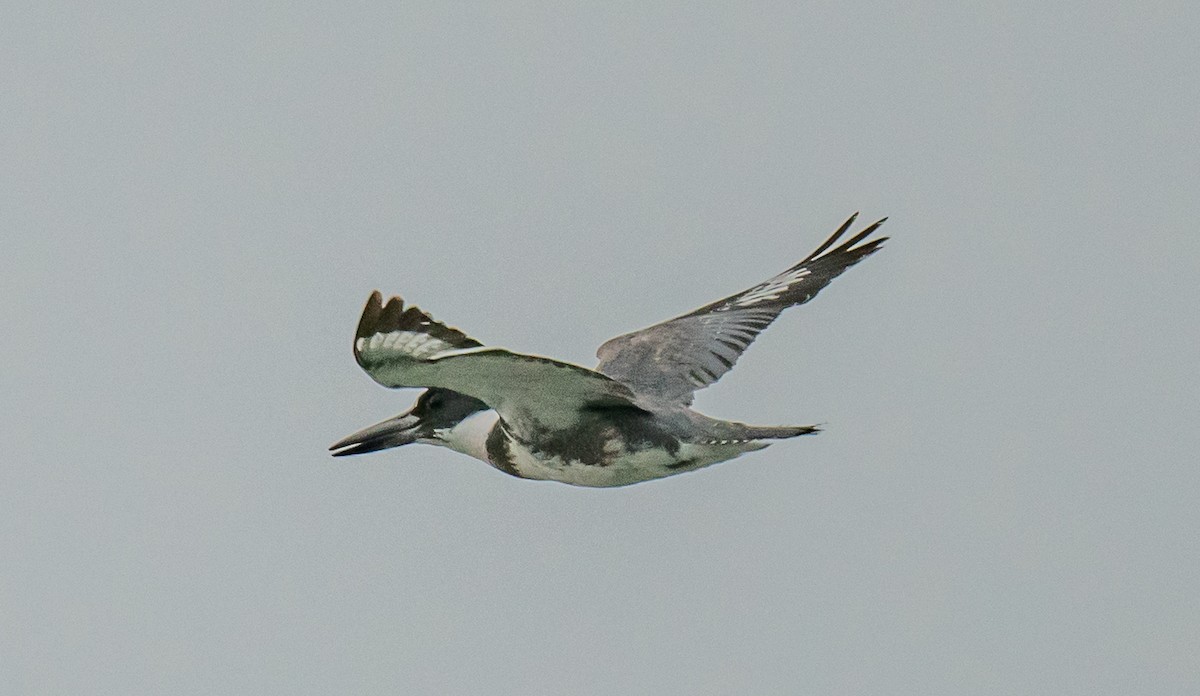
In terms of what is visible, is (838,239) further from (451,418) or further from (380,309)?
(380,309)

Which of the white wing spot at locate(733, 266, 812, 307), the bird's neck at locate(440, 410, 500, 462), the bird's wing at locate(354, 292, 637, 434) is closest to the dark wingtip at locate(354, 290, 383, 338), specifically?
the bird's wing at locate(354, 292, 637, 434)

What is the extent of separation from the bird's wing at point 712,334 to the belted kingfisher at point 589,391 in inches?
0.4

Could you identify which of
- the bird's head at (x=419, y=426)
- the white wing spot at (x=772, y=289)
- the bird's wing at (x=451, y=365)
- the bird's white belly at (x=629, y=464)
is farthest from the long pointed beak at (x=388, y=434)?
the white wing spot at (x=772, y=289)

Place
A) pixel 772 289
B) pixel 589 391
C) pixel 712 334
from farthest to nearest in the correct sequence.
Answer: pixel 772 289 → pixel 712 334 → pixel 589 391

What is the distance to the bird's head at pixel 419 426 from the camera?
40.3ft

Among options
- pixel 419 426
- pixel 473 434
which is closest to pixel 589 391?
pixel 473 434

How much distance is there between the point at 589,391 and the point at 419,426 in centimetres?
216

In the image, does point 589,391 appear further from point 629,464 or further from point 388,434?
point 388,434

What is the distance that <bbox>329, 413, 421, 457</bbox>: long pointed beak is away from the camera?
40.8 feet

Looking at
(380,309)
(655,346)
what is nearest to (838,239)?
(655,346)

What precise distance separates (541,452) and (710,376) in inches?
67.4

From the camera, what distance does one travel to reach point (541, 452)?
11195 millimetres

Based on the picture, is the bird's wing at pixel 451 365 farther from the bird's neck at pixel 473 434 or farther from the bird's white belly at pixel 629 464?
the bird's neck at pixel 473 434

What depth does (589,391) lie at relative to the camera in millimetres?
10617
